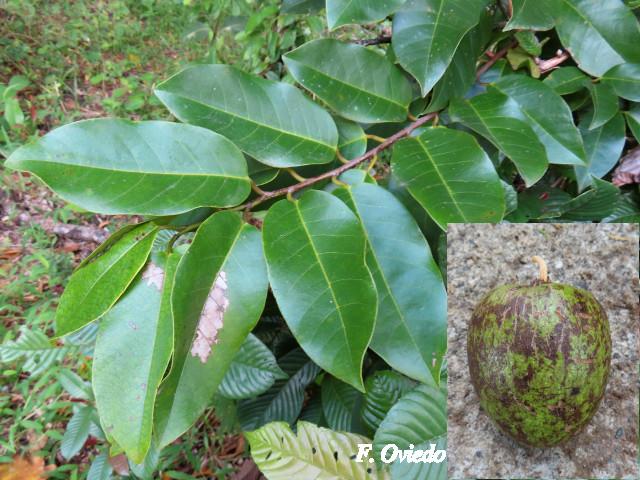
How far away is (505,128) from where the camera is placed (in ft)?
2.65

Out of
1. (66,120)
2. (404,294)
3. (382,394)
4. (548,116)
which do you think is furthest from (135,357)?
(66,120)

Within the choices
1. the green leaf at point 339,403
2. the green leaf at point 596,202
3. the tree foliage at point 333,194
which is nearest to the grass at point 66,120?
the green leaf at point 339,403

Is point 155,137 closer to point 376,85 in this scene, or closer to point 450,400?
point 376,85

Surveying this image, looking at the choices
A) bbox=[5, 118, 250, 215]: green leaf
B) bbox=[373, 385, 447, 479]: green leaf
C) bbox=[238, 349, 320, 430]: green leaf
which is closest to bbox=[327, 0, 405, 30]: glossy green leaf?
bbox=[5, 118, 250, 215]: green leaf

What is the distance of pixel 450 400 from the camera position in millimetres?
920

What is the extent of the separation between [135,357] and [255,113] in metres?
0.40

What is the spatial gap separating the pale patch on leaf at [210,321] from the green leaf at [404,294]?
0.65ft

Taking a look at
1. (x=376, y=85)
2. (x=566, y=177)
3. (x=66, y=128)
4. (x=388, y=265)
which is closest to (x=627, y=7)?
(x=566, y=177)

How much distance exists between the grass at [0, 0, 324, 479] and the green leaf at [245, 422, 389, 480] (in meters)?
0.40

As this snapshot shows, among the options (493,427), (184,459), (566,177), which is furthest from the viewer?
(184,459)

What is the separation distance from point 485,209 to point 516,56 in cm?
46

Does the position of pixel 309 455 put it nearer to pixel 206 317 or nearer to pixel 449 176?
pixel 206 317

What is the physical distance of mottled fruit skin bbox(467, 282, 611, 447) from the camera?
2.60 ft

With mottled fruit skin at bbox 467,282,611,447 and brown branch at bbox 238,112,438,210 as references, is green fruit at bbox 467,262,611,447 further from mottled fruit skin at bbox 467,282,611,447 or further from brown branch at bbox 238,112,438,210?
brown branch at bbox 238,112,438,210
